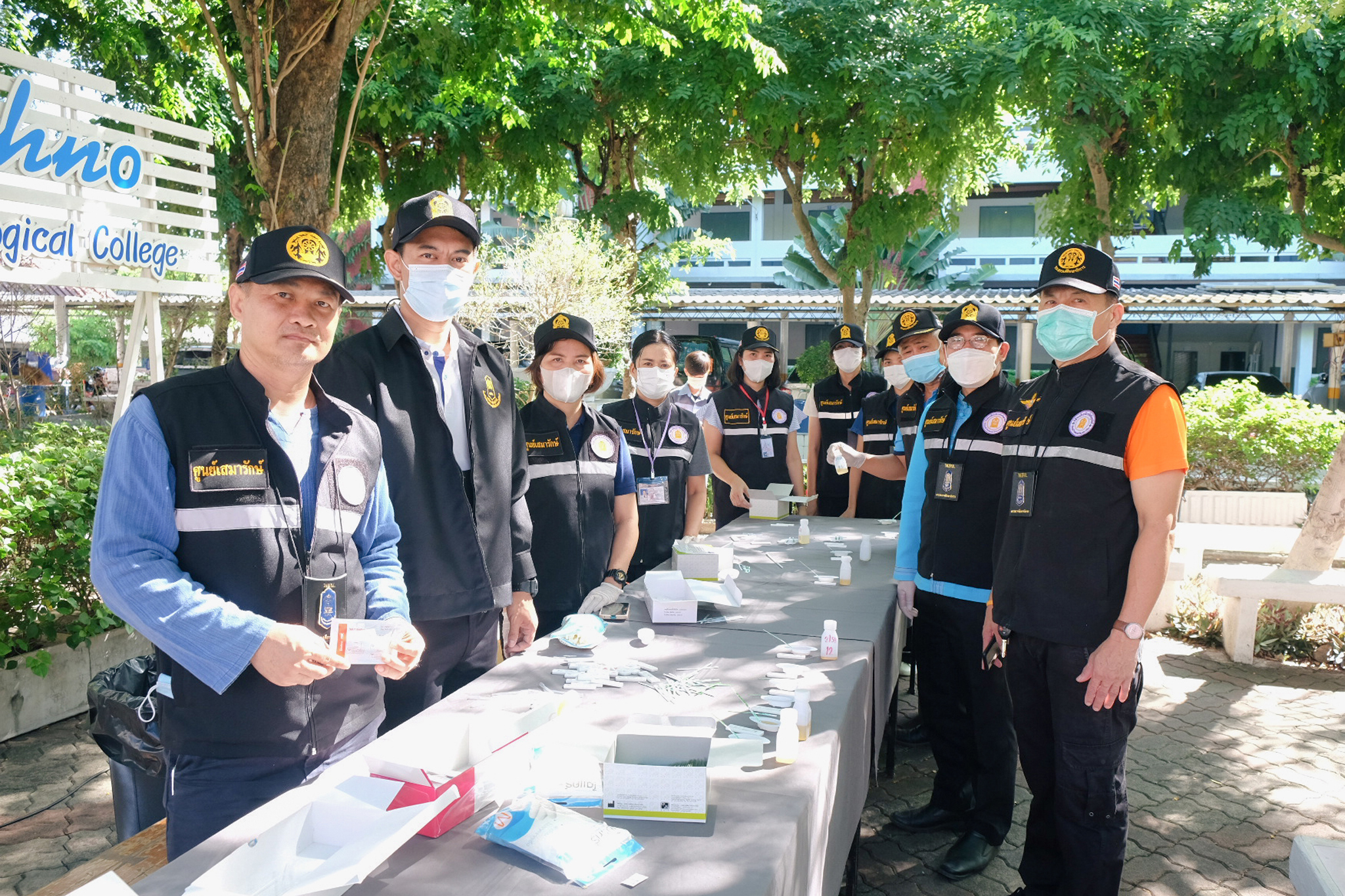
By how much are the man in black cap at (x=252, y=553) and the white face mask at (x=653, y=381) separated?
2.60m

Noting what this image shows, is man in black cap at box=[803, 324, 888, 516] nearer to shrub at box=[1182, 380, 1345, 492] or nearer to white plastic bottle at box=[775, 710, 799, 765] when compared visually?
white plastic bottle at box=[775, 710, 799, 765]

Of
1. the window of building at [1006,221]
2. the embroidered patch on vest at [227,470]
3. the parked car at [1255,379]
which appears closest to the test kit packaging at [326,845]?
the embroidered patch on vest at [227,470]

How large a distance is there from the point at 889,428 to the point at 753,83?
553 centimetres

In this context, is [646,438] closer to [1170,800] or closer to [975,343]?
[975,343]

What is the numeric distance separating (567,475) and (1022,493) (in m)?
1.79

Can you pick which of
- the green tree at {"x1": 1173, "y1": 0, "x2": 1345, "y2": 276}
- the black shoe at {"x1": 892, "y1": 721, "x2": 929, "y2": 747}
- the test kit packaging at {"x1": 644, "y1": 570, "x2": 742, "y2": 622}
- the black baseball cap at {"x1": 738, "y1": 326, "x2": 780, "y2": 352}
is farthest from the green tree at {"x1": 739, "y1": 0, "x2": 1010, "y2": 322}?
the test kit packaging at {"x1": 644, "y1": 570, "x2": 742, "y2": 622}

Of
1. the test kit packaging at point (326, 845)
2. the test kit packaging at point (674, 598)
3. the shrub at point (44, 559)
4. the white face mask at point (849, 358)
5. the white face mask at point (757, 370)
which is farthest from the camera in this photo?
the white face mask at point (849, 358)

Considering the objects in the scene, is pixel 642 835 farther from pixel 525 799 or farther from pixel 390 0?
pixel 390 0

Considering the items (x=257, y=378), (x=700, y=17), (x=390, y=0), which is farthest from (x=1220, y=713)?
(x=390, y=0)

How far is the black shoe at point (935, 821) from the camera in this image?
144 inches

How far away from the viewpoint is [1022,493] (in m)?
2.88

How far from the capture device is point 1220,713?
16.6ft

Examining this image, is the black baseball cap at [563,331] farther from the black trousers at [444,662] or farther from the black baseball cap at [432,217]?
the black trousers at [444,662]

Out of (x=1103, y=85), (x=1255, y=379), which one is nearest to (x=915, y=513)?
(x=1103, y=85)
